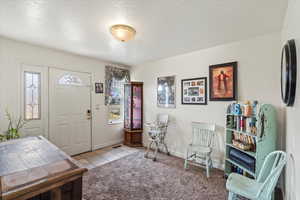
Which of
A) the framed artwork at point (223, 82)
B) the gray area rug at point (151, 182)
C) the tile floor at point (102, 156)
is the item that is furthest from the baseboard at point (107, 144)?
the framed artwork at point (223, 82)

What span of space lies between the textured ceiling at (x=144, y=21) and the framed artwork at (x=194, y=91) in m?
0.71

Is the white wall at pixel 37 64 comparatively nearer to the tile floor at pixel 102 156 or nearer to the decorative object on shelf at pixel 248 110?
the tile floor at pixel 102 156

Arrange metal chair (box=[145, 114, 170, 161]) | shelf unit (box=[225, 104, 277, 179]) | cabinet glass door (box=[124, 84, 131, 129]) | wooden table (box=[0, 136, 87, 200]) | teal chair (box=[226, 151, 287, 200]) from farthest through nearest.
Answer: cabinet glass door (box=[124, 84, 131, 129]), metal chair (box=[145, 114, 170, 161]), shelf unit (box=[225, 104, 277, 179]), teal chair (box=[226, 151, 287, 200]), wooden table (box=[0, 136, 87, 200])

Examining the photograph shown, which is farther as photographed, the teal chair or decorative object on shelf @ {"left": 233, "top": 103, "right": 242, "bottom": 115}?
decorative object on shelf @ {"left": 233, "top": 103, "right": 242, "bottom": 115}

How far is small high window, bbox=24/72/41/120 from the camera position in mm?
2908

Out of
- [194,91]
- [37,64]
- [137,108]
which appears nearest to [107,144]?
[137,108]

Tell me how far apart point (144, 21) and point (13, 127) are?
9.80 feet

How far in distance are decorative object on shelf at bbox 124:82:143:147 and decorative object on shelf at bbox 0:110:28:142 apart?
2323 mm

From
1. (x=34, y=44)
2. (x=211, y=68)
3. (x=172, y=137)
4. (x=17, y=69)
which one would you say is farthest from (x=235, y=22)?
(x=17, y=69)

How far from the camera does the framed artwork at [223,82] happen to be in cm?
263

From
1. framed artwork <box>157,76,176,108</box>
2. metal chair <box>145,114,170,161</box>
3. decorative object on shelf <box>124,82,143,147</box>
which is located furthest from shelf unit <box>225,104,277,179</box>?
decorative object on shelf <box>124,82,143,147</box>

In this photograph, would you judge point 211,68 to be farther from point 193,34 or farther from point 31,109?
point 31,109

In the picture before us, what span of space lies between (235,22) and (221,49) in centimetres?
82

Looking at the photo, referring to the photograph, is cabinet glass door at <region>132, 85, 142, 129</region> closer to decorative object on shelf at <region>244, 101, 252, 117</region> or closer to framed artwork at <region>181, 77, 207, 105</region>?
framed artwork at <region>181, 77, 207, 105</region>
